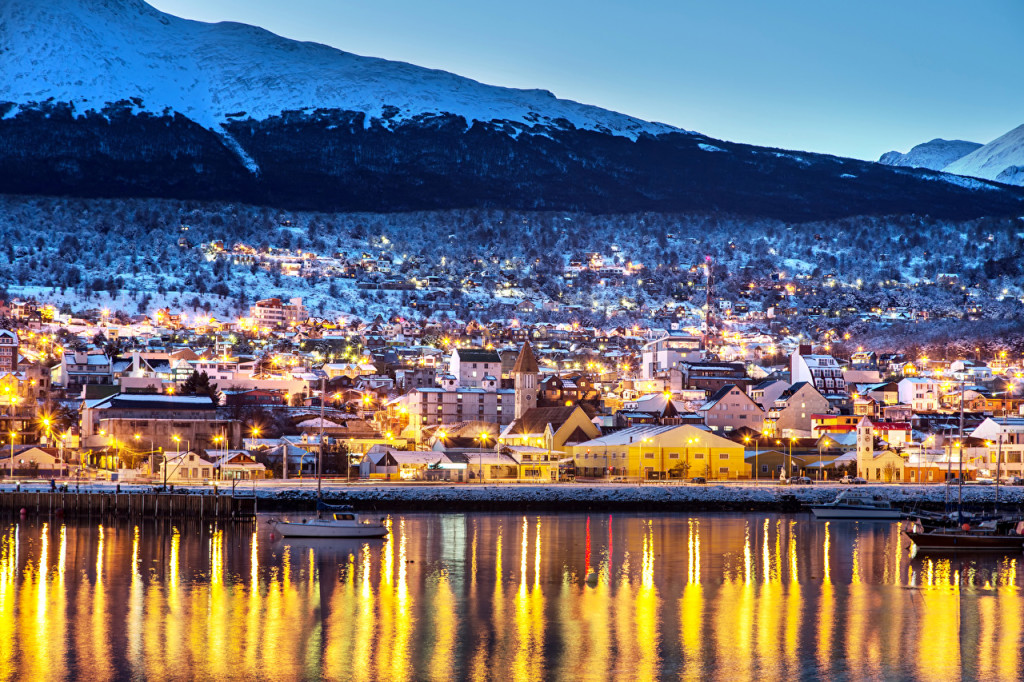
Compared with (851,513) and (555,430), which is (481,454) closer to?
(555,430)

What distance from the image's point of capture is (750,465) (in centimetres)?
9144

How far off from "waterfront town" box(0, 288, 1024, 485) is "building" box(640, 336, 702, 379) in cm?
29

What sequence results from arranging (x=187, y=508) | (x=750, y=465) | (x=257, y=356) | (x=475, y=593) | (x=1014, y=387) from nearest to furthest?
(x=475, y=593) < (x=187, y=508) < (x=750, y=465) < (x=1014, y=387) < (x=257, y=356)

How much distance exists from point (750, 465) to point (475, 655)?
6120cm

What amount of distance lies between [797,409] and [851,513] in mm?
47647

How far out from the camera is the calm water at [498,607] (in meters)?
31.6

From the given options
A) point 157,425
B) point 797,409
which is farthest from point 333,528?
point 797,409

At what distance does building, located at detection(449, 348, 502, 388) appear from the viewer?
470 ft

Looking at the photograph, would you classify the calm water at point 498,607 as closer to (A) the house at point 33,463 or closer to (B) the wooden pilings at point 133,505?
(B) the wooden pilings at point 133,505

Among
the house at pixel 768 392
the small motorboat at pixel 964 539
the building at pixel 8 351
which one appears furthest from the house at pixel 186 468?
the building at pixel 8 351

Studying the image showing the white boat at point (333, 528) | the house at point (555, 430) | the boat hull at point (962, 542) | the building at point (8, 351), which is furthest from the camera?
the building at point (8, 351)

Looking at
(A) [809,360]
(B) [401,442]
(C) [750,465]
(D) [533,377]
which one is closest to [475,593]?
(C) [750,465]

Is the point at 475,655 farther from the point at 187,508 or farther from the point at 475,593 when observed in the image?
the point at 187,508

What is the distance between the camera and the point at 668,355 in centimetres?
15650
